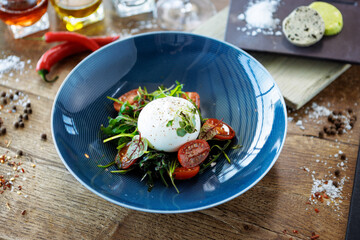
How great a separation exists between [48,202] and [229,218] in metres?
0.77

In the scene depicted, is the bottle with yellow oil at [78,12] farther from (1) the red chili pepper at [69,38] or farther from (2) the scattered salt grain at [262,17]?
(2) the scattered salt grain at [262,17]

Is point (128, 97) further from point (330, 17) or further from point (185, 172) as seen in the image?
point (330, 17)

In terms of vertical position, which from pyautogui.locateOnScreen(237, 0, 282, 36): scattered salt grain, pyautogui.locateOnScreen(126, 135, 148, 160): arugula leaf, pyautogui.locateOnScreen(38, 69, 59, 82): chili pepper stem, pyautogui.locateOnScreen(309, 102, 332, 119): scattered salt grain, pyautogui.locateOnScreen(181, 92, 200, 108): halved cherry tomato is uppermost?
pyautogui.locateOnScreen(237, 0, 282, 36): scattered salt grain

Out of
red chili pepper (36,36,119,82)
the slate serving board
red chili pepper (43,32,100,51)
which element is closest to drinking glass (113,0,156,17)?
red chili pepper (36,36,119,82)

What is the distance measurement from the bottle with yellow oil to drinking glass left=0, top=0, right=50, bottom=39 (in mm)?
93

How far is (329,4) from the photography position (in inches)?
86.1

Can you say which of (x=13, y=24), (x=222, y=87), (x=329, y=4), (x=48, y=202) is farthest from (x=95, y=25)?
(x=329, y=4)

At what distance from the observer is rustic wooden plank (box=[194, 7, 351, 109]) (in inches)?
76.9

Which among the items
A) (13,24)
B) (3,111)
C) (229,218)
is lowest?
(229,218)

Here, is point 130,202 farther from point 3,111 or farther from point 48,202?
point 3,111

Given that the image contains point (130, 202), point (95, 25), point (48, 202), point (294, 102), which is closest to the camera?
point (130, 202)

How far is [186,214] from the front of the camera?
1.61 meters

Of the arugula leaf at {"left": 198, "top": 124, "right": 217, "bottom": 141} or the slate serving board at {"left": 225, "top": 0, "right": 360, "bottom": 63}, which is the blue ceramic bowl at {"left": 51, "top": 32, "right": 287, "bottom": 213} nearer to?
the arugula leaf at {"left": 198, "top": 124, "right": 217, "bottom": 141}

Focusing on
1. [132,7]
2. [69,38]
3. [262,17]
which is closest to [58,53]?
[69,38]
